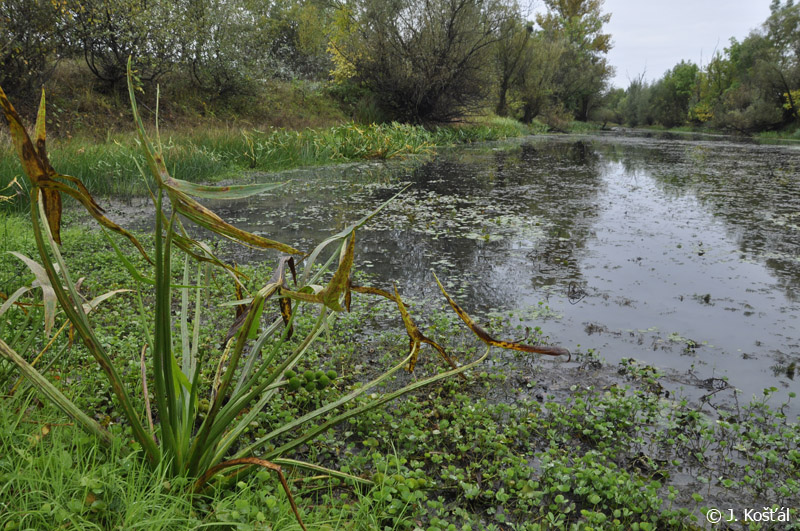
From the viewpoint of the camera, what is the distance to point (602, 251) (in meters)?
5.52

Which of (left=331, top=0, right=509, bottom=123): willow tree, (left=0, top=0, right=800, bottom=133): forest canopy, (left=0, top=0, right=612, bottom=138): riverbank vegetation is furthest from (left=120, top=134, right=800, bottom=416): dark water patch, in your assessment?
(left=331, top=0, right=509, bottom=123): willow tree

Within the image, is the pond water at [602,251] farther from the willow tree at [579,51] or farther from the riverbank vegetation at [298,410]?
the willow tree at [579,51]

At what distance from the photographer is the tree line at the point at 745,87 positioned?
33.2m

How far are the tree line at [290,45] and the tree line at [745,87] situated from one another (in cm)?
1673

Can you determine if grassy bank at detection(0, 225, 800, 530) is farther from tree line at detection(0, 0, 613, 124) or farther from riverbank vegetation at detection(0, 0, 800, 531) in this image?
tree line at detection(0, 0, 613, 124)

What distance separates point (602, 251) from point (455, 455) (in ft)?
13.1

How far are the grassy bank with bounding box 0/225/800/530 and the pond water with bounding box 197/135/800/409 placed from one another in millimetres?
569

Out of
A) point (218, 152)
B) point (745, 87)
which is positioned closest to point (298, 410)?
point (218, 152)

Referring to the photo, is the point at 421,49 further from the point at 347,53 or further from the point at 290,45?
the point at 290,45

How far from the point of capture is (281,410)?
7.89 feet

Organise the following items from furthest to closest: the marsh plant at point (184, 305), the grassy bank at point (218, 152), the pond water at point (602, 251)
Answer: the grassy bank at point (218, 152)
the pond water at point (602, 251)
the marsh plant at point (184, 305)

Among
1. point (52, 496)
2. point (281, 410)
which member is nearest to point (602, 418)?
point (281, 410)

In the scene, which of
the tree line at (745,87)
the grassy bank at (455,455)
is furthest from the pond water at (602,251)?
the tree line at (745,87)

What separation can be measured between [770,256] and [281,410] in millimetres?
5298
